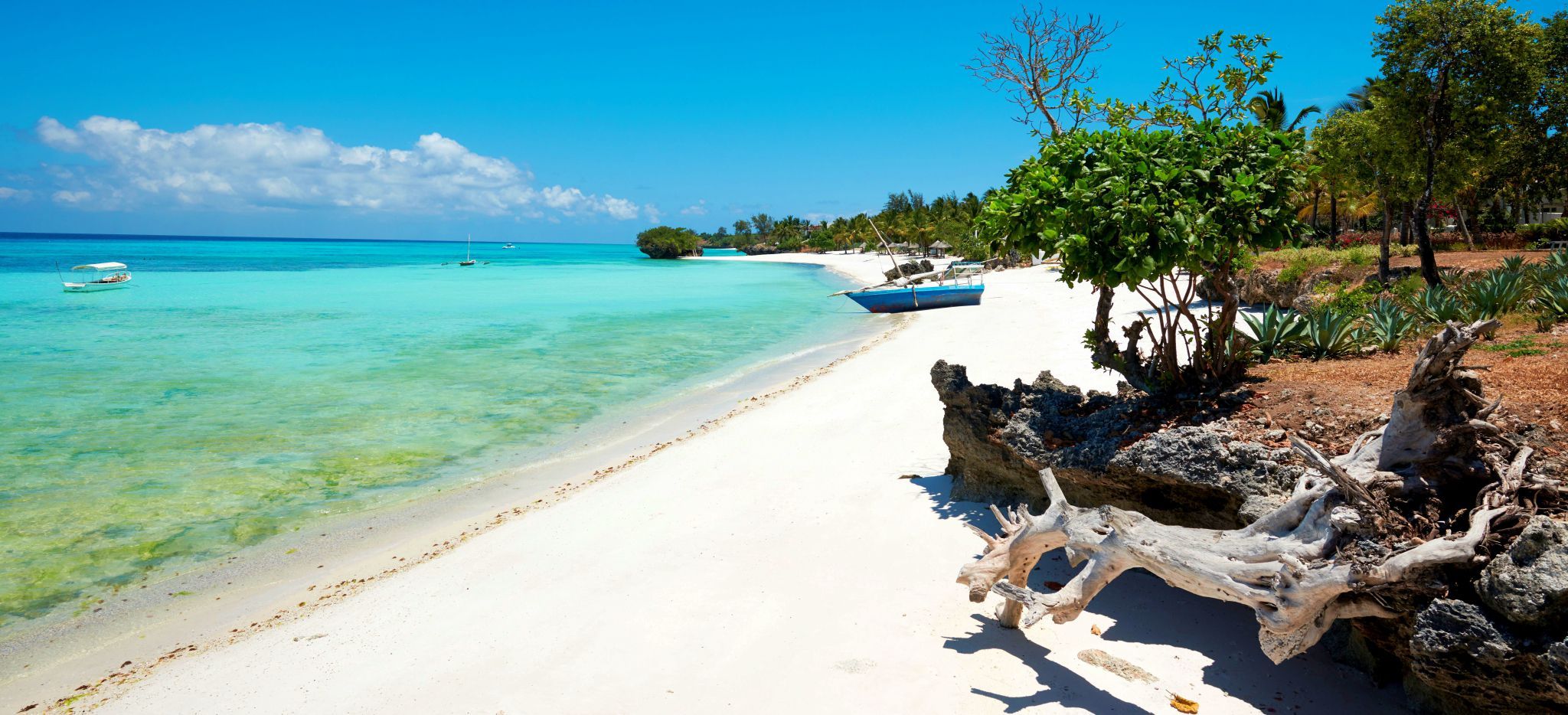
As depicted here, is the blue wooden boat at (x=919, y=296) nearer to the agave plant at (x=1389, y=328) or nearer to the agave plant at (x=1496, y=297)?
the agave plant at (x=1496, y=297)

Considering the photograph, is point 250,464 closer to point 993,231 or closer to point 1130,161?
point 993,231

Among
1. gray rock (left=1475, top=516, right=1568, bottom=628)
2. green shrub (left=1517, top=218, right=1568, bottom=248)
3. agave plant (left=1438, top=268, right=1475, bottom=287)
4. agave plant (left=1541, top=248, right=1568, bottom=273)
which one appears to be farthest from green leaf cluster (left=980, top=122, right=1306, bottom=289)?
green shrub (left=1517, top=218, right=1568, bottom=248)

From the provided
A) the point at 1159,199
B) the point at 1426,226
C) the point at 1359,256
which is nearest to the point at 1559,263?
the point at 1426,226

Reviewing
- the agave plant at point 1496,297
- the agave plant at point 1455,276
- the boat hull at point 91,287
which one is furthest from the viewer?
the boat hull at point 91,287

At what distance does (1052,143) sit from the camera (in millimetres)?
6555

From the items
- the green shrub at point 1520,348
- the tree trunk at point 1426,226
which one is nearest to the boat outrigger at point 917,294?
the tree trunk at point 1426,226

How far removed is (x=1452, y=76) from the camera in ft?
50.9

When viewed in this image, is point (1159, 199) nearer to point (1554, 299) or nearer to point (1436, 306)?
point (1436, 306)

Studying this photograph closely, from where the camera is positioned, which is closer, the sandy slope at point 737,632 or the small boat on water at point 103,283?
the sandy slope at point 737,632

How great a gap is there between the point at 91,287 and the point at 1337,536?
69145 mm

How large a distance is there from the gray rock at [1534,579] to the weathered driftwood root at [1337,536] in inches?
6.6

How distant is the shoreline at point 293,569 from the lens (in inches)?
252

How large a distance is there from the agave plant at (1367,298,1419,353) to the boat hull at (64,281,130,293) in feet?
214

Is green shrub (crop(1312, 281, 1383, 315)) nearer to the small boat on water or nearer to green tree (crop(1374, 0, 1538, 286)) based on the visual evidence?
green tree (crop(1374, 0, 1538, 286))
